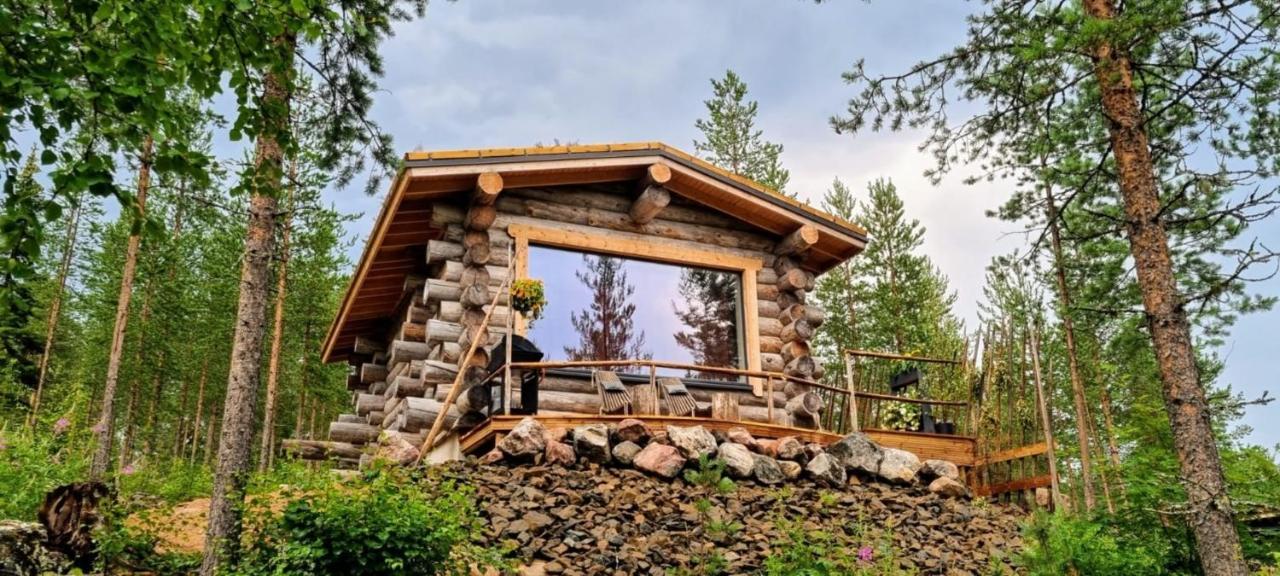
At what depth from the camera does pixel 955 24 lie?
8.38 m

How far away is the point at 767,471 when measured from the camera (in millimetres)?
8727

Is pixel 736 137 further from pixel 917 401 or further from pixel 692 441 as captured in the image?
pixel 692 441

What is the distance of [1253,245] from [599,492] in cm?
551

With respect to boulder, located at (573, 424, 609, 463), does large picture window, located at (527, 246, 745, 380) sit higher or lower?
higher

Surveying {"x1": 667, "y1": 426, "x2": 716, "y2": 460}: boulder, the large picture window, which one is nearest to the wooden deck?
{"x1": 667, "y1": 426, "x2": 716, "y2": 460}: boulder

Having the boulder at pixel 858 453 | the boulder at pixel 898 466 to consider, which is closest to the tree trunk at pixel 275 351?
the boulder at pixel 858 453

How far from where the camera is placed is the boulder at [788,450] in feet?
30.0

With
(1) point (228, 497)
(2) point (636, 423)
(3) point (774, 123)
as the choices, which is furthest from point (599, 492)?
(3) point (774, 123)

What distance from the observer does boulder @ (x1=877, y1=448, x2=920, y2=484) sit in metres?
9.38

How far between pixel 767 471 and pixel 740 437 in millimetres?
565

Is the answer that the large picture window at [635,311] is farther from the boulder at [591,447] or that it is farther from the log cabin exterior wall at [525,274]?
→ the boulder at [591,447]

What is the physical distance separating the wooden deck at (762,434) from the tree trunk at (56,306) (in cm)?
1568

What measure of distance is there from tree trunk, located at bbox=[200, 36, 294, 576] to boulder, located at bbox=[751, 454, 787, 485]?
4.54 metres

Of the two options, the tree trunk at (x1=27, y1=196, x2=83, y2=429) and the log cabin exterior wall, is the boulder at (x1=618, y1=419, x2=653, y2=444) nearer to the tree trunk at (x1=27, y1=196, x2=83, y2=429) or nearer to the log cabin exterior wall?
the log cabin exterior wall
